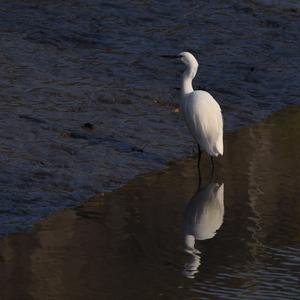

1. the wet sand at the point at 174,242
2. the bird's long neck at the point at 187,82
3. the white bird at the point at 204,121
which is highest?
the bird's long neck at the point at 187,82

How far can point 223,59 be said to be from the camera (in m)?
17.7

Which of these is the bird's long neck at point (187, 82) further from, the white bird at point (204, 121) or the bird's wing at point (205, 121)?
the bird's wing at point (205, 121)

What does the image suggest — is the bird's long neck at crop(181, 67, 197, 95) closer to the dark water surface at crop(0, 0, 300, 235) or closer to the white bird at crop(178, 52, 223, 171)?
the white bird at crop(178, 52, 223, 171)

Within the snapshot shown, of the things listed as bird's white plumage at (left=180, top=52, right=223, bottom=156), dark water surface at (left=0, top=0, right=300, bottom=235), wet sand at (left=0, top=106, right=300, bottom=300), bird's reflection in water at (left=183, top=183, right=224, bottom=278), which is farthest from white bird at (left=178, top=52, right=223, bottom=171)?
bird's reflection in water at (left=183, top=183, right=224, bottom=278)

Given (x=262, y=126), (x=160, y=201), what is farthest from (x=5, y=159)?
(x=262, y=126)

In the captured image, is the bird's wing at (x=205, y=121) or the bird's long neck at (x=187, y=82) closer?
the bird's wing at (x=205, y=121)

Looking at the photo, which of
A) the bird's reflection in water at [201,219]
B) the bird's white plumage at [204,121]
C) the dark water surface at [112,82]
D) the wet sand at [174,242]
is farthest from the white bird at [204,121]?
the bird's reflection in water at [201,219]

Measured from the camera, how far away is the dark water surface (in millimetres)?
11250

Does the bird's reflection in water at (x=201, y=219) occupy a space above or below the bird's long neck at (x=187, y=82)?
below

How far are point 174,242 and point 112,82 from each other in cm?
662

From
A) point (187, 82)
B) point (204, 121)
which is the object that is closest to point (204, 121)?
point (204, 121)

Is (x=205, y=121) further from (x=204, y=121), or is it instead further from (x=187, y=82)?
(x=187, y=82)

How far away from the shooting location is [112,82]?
1552cm

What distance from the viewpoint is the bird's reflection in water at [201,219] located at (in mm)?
8641
